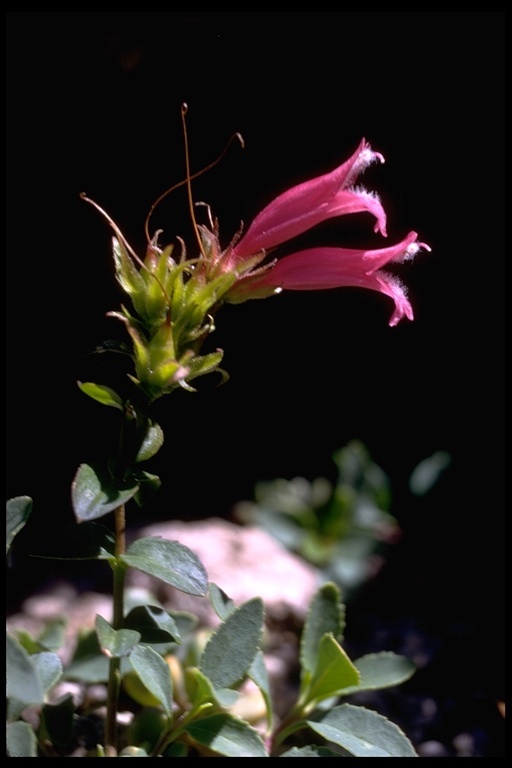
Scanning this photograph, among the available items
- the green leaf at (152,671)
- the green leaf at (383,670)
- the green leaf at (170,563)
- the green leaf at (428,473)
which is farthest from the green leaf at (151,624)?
the green leaf at (428,473)

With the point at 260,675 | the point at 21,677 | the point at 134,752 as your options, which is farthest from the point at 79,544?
the point at 260,675

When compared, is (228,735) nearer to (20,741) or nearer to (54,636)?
(20,741)

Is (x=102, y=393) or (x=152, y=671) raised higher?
(x=102, y=393)

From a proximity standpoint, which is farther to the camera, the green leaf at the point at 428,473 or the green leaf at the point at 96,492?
the green leaf at the point at 428,473

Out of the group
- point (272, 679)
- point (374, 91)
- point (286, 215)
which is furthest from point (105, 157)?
point (272, 679)

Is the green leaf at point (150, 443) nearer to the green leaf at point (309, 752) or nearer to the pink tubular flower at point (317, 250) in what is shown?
the pink tubular flower at point (317, 250)

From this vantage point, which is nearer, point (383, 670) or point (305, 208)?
point (305, 208)

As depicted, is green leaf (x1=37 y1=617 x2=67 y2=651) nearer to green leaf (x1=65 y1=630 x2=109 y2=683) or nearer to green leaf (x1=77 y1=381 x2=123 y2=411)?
green leaf (x1=65 y1=630 x2=109 y2=683)
